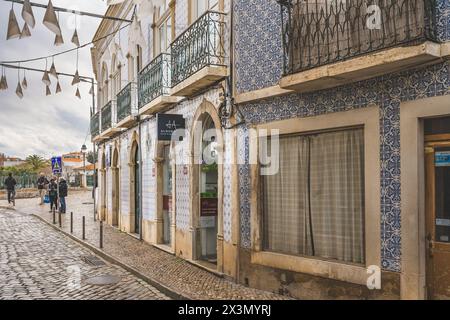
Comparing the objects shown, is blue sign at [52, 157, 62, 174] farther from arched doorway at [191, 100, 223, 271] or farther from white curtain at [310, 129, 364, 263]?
white curtain at [310, 129, 364, 263]

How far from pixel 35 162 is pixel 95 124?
63751 millimetres

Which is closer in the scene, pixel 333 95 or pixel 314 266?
pixel 333 95

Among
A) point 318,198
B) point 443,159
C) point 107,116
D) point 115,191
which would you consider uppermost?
point 107,116

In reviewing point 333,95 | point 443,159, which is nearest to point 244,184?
point 333,95

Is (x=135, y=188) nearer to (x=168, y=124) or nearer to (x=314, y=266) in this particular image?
(x=168, y=124)

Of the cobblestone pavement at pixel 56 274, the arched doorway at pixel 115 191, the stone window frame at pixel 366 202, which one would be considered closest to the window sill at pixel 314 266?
the stone window frame at pixel 366 202

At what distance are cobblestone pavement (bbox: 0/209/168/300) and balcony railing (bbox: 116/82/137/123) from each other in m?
4.42

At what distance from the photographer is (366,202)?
6.02 m

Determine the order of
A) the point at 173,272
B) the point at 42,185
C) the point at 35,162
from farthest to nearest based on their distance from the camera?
the point at 35,162, the point at 42,185, the point at 173,272

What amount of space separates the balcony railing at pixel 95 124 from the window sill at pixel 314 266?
15373 mm

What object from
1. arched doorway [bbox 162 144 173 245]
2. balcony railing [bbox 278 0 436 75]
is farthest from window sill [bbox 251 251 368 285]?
arched doorway [bbox 162 144 173 245]

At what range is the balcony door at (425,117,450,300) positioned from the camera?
5.29 metres
